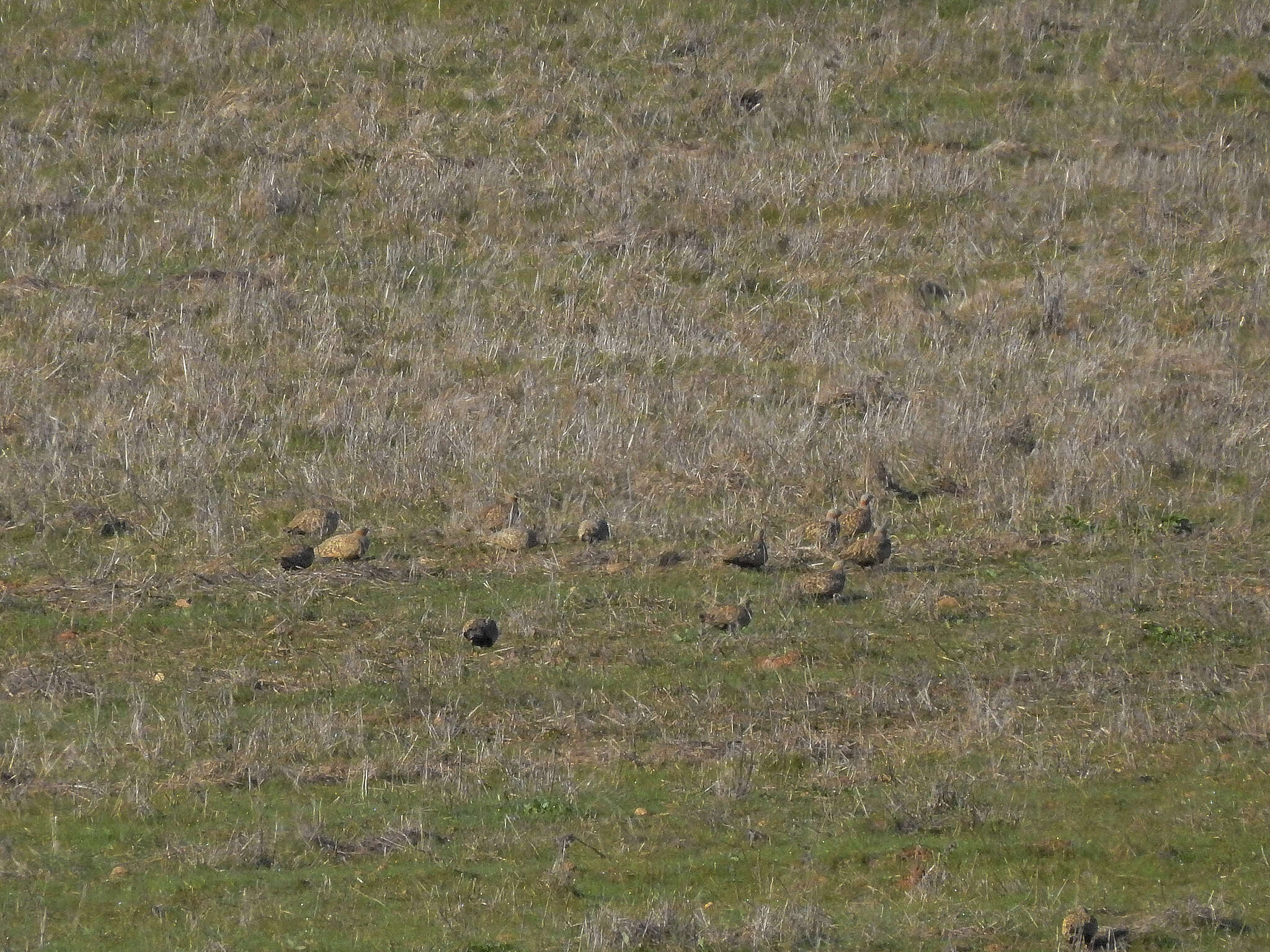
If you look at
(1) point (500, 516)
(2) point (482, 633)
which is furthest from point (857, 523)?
(2) point (482, 633)

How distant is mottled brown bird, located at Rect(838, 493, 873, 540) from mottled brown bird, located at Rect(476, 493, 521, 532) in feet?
7.76

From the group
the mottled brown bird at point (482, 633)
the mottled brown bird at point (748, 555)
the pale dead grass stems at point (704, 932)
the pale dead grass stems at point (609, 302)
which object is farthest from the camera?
the pale dead grass stems at point (609, 302)

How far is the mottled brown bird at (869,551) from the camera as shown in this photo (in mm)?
12922

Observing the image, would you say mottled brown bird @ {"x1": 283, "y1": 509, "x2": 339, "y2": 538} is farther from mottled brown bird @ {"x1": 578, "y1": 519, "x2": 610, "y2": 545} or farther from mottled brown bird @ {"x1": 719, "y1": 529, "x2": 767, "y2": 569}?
mottled brown bird @ {"x1": 719, "y1": 529, "x2": 767, "y2": 569}

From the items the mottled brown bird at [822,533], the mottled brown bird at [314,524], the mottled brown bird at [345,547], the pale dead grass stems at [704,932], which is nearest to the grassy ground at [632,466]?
the pale dead grass stems at [704,932]

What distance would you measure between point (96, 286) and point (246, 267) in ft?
5.15

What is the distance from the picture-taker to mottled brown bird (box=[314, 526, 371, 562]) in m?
12.9

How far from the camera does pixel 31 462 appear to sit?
1482 cm

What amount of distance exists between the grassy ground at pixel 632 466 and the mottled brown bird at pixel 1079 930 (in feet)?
0.55

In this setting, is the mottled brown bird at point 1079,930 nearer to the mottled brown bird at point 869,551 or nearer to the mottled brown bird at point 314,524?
the mottled brown bird at point 869,551

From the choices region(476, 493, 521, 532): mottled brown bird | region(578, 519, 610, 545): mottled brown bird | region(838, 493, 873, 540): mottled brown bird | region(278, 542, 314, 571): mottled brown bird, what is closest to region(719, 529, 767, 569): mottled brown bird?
region(838, 493, 873, 540): mottled brown bird

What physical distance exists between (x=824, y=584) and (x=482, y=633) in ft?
7.83

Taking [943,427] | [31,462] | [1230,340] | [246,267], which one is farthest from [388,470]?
[1230,340]

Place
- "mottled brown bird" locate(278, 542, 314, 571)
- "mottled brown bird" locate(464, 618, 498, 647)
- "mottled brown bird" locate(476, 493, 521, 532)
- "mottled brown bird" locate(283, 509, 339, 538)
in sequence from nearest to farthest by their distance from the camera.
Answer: "mottled brown bird" locate(464, 618, 498, 647) → "mottled brown bird" locate(278, 542, 314, 571) → "mottled brown bird" locate(283, 509, 339, 538) → "mottled brown bird" locate(476, 493, 521, 532)
